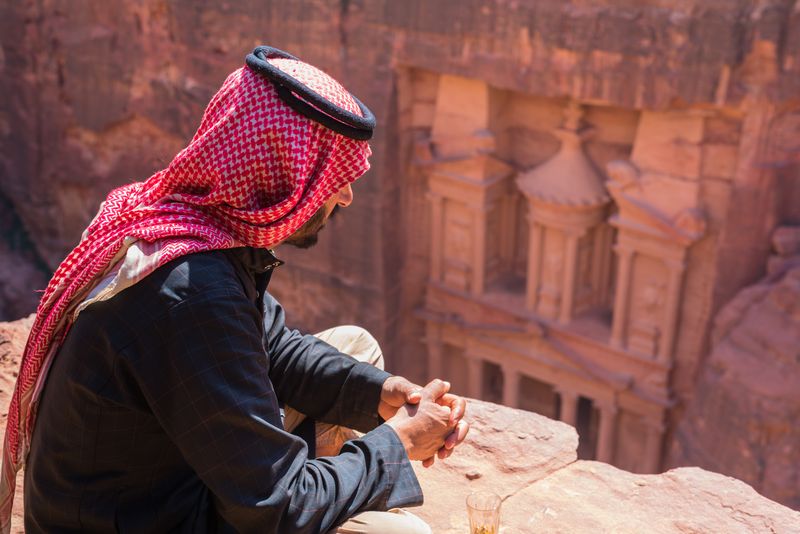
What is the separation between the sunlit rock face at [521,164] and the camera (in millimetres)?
8648

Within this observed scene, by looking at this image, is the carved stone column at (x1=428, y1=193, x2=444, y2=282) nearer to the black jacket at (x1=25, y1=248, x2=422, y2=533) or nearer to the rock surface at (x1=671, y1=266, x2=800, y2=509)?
the rock surface at (x1=671, y1=266, x2=800, y2=509)

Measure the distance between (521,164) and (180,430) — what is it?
900cm

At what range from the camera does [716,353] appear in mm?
8648

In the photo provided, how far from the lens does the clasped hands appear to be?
2680 millimetres

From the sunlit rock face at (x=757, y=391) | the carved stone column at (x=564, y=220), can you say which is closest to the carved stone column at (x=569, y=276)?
the carved stone column at (x=564, y=220)

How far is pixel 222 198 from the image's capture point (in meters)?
2.30

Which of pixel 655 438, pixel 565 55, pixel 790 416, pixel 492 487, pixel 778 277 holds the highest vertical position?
pixel 565 55

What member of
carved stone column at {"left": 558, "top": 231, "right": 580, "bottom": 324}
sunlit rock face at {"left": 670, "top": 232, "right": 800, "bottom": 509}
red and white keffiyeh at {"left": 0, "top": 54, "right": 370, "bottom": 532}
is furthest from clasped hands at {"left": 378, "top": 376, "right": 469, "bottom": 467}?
carved stone column at {"left": 558, "top": 231, "right": 580, "bottom": 324}

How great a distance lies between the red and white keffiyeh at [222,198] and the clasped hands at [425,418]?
0.67 m

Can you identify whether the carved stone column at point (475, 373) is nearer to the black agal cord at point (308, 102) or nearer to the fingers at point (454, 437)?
the fingers at point (454, 437)

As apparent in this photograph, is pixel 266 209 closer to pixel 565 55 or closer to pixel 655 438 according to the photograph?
pixel 565 55

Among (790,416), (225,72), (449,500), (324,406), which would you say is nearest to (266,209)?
(324,406)

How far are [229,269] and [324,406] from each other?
0.88m

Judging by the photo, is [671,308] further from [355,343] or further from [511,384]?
[355,343]
